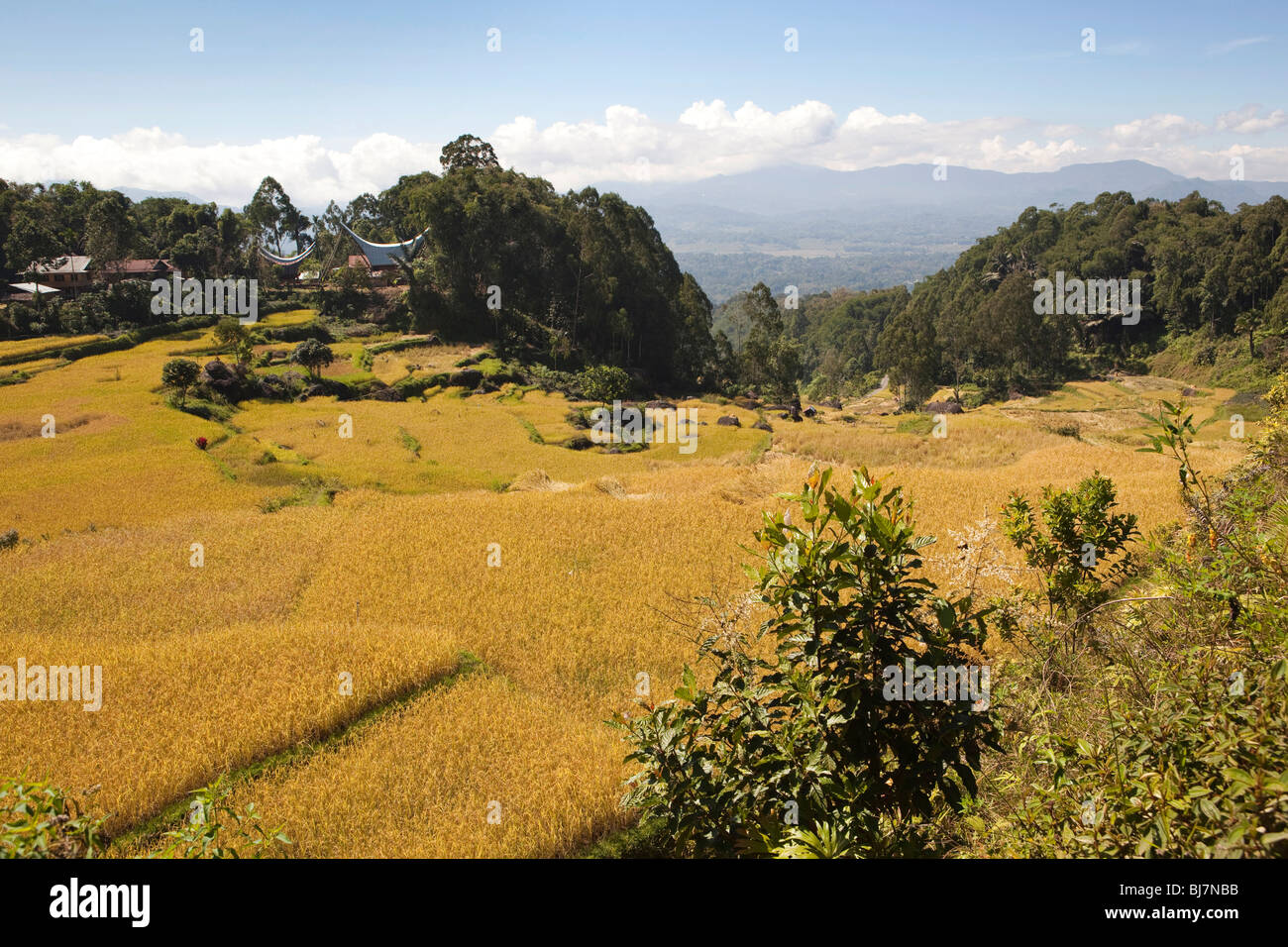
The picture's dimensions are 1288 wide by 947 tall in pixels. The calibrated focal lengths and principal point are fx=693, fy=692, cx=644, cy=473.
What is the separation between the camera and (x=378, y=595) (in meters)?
14.7

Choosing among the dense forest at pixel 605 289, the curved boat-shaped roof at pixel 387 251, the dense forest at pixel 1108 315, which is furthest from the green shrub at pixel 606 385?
the curved boat-shaped roof at pixel 387 251

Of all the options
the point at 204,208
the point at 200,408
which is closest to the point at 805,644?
the point at 200,408

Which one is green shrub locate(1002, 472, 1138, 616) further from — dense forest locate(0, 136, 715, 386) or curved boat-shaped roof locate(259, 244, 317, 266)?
curved boat-shaped roof locate(259, 244, 317, 266)

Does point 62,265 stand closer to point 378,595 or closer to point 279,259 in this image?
point 279,259

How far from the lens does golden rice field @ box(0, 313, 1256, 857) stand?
863cm

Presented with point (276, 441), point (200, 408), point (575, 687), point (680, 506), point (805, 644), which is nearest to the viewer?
point (805, 644)

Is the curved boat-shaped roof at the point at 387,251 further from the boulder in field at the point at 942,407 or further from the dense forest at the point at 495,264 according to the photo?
the boulder in field at the point at 942,407

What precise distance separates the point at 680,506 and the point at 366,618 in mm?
9176

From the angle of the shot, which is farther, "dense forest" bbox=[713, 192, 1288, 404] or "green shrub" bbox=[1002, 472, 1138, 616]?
"dense forest" bbox=[713, 192, 1288, 404]

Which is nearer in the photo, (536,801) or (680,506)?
(536,801)

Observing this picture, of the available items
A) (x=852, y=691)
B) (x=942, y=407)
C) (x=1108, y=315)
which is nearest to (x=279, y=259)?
(x=942, y=407)

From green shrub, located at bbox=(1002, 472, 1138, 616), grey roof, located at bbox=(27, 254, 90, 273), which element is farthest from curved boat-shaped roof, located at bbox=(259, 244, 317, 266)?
green shrub, located at bbox=(1002, 472, 1138, 616)
